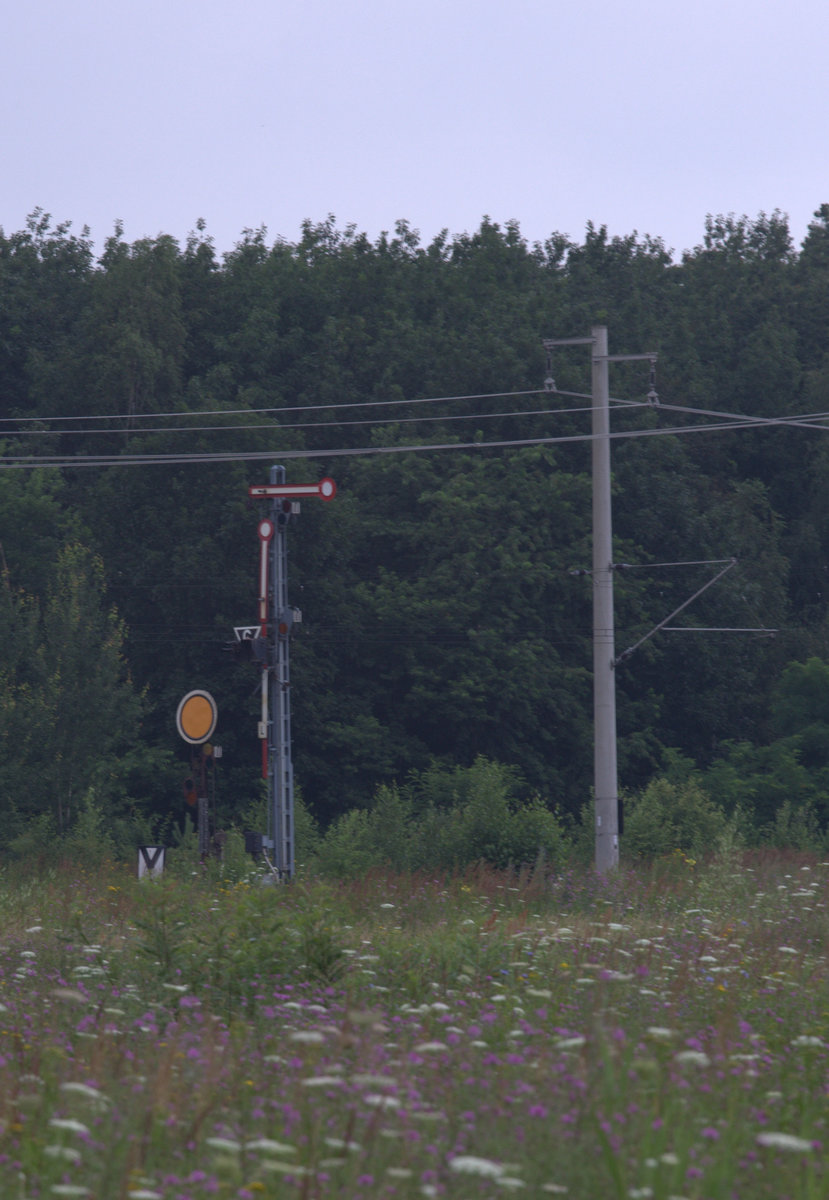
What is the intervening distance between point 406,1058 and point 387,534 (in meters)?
39.7

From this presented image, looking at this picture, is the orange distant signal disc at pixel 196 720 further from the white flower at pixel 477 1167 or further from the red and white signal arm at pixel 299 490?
the white flower at pixel 477 1167

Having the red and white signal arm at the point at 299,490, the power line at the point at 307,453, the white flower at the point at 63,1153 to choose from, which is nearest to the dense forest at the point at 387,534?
the power line at the point at 307,453

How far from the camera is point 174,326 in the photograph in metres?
48.6

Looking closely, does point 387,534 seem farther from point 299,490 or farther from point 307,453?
point 299,490

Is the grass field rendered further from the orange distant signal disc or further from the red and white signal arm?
the red and white signal arm

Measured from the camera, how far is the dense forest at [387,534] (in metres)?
42.2

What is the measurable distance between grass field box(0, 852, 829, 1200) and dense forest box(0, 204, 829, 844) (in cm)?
2871

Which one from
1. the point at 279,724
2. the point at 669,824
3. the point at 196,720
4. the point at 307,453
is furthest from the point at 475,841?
the point at 307,453

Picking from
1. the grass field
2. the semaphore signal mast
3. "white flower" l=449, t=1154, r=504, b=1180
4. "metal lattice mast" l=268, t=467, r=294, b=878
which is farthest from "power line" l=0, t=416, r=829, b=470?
"white flower" l=449, t=1154, r=504, b=1180

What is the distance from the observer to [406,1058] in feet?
17.9

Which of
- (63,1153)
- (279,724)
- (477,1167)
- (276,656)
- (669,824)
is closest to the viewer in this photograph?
(477,1167)

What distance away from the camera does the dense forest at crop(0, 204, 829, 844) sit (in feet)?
139

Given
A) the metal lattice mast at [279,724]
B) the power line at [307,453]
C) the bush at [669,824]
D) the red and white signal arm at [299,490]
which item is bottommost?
the bush at [669,824]

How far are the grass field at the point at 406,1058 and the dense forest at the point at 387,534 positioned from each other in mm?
28714
